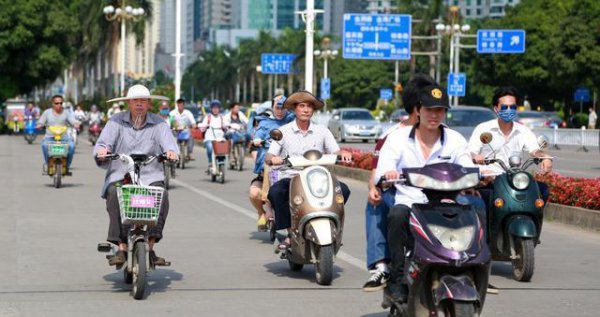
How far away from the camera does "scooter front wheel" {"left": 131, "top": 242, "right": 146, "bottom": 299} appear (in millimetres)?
9203

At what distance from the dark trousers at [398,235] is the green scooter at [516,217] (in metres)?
3.10

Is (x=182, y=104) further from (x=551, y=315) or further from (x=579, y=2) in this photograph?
(x=579, y=2)

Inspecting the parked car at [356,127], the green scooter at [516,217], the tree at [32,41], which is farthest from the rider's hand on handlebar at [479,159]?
the tree at [32,41]

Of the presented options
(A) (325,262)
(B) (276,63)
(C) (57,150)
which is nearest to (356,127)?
(B) (276,63)

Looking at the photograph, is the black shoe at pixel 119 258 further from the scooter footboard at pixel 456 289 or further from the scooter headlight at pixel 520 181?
the scooter footboard at pixel 456 289

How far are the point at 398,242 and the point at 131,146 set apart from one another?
3.42 meters

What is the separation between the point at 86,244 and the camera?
1304 centimetres

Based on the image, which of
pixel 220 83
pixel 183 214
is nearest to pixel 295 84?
pixel 220 83

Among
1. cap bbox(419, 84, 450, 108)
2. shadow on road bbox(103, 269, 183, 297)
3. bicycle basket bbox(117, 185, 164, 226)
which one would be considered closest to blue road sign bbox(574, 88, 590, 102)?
shadow on road bbox(103, 269, 183, 297)

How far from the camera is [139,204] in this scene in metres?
9.29

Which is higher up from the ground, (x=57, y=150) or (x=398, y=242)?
(x=398, y=242)

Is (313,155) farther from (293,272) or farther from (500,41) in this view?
(500,41)

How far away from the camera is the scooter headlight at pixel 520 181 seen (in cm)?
1059

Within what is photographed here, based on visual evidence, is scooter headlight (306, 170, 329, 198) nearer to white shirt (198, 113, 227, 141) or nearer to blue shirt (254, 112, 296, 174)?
blue shirt (254, 112, 296, 174)
